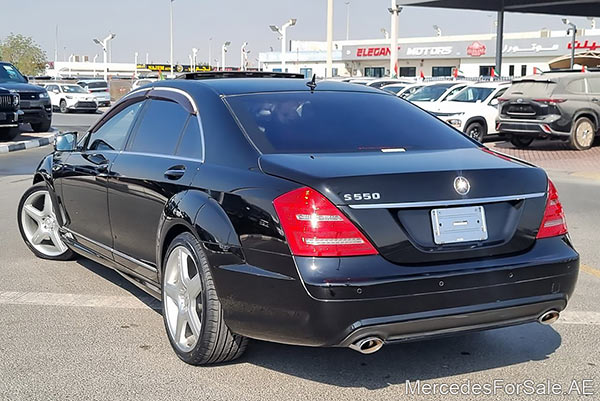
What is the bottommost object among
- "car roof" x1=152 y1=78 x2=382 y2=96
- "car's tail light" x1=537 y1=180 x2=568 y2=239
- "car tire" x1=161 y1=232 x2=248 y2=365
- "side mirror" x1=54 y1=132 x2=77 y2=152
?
"car tire" x1=161 y1=232 x2=248 y2=365

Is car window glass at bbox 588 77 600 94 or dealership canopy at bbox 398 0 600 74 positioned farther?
dealership canopy at bbox 398 0 600 74

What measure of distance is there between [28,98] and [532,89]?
12782 mm

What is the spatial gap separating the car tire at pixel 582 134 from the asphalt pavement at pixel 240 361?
12700 millimetres

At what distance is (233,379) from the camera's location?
4.10m

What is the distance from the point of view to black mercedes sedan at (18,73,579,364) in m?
3.61

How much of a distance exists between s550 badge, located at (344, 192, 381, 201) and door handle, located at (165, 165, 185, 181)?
123 centimetres

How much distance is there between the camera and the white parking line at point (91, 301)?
5317 millimetres

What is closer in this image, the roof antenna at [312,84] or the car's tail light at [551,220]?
the car's tail light at [551,220]

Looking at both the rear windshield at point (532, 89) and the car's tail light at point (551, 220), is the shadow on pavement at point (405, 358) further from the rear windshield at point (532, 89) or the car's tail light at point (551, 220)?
the rear windshield at point (532, 89)

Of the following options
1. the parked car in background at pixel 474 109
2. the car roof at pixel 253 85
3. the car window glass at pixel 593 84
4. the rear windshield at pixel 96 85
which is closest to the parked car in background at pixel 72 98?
the rear windshield at pixel 96 85

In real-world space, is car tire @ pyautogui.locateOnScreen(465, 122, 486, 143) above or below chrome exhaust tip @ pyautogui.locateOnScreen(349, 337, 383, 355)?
above

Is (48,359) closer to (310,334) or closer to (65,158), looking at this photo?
(310,334)

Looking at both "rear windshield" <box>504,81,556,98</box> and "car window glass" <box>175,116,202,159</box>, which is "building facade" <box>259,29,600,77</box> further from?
"car window glass" <box>175,116,202,159</box>

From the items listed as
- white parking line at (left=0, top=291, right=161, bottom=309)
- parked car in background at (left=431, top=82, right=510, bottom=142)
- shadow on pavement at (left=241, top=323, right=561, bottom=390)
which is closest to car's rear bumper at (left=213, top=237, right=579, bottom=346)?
shadow on pavement at (left=241, top=323, right=561, bottom=390)
